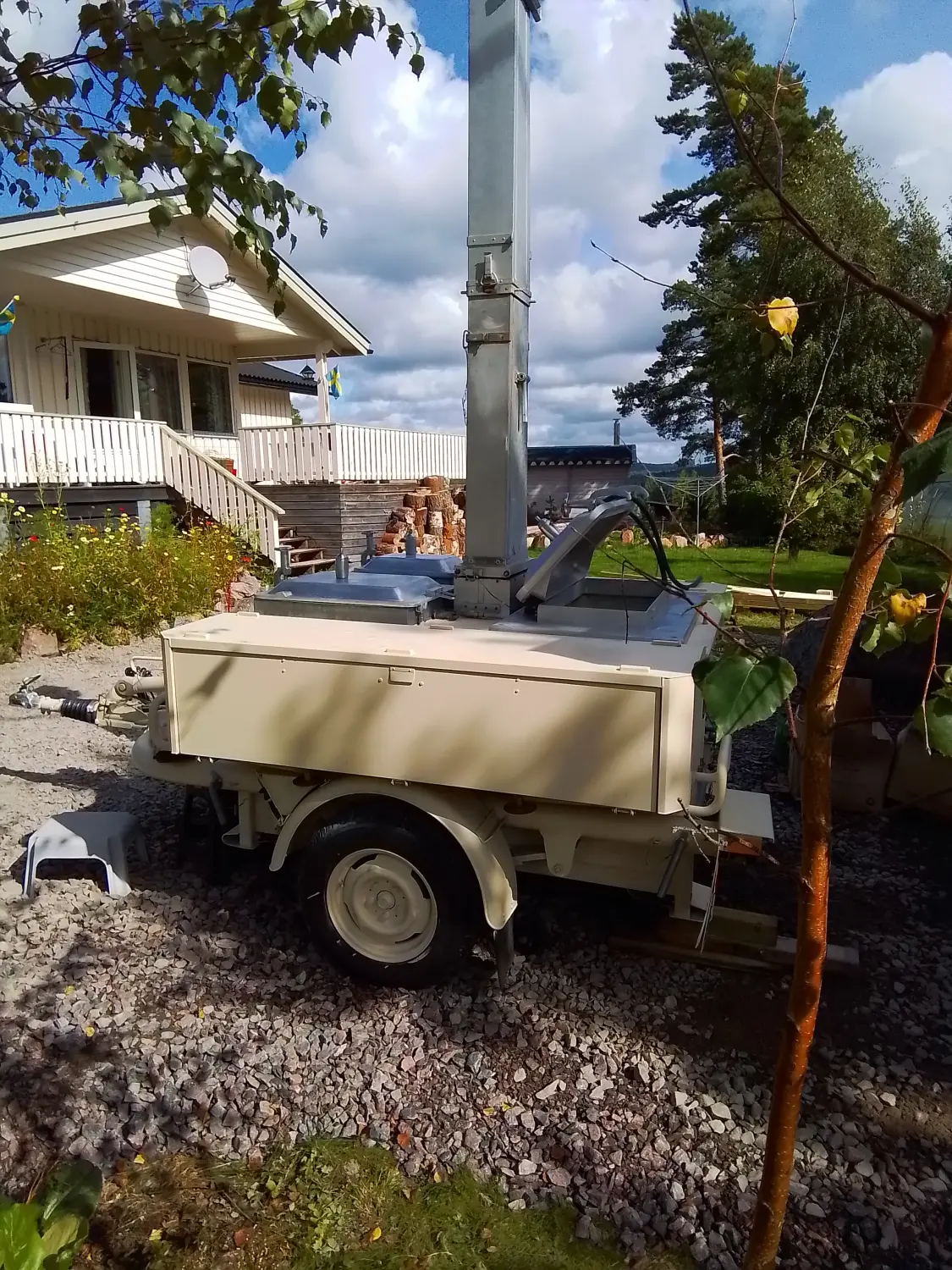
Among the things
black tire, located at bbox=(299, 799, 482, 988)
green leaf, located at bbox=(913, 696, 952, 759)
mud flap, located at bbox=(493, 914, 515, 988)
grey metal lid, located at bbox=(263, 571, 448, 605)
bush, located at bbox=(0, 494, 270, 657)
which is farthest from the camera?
bush, located at bbox=(0, 494, 270, 657)

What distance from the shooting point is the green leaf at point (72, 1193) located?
7.22 feet

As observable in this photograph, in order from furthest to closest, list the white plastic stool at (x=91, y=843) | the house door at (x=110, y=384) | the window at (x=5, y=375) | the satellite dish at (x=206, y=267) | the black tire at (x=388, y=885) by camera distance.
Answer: the house door at (x=110, y=384) < the satellite dish at (x=206, y=267) < the window at (x=5, y=375) < the white plastic stool at (x=91, y=843) < the black tire at (x=388, y=885)

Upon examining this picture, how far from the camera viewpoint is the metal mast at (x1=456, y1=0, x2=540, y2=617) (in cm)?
361

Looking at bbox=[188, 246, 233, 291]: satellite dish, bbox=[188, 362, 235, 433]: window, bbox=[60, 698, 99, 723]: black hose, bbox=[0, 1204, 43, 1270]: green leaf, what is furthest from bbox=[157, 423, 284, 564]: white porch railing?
bbox=[0, 1204, 43, 1270]: green leaf

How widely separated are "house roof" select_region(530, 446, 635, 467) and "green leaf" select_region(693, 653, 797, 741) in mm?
32461

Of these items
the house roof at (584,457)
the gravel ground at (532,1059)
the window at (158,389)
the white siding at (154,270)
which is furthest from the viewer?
the house roof at (584,457)

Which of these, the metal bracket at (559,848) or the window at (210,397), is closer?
the metal bracket at (559,848)

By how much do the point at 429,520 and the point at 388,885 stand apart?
1342 cm

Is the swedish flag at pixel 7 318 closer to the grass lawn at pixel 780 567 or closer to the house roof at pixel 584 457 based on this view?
the grass lawn at pixel 780 567

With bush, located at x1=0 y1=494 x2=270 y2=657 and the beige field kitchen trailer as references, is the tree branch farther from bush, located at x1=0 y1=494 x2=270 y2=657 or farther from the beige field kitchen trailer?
bush, located at x1=0 y1=494 x2=270 y2=657

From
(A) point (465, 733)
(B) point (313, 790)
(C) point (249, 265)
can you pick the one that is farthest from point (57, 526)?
(A) point (465, 733)

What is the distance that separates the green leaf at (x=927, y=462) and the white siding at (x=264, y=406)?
19013mm

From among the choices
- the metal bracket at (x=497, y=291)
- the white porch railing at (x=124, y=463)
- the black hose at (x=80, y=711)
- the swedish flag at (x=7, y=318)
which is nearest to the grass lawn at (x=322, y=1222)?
the black hose at (x=80, y=711)

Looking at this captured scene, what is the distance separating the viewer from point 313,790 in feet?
10.9
